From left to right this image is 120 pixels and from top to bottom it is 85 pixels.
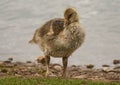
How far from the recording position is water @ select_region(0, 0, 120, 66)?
67.5 feet

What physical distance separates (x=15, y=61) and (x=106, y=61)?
2939 mm

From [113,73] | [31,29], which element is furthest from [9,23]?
[113,73]

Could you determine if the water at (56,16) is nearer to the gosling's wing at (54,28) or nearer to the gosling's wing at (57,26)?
the gosling's wing at (54,28)

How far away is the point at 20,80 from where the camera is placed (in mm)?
14766

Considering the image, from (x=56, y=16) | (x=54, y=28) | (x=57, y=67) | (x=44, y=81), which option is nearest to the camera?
(x=44, y=81)

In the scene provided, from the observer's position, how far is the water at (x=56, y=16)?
20.6 meters

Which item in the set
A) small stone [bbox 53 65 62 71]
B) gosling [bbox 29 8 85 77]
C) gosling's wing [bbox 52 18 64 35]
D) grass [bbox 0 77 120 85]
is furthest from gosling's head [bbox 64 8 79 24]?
small stone [bbox 53 65 62 71]

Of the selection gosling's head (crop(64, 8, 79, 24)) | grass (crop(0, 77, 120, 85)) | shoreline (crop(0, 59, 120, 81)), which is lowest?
grass (crop(0, 77, 120, 85))

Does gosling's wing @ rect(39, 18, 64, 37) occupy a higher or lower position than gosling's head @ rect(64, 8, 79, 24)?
lower

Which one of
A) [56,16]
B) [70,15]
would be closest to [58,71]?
A: [70,15]

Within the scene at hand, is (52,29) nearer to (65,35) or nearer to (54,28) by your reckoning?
(54,28)

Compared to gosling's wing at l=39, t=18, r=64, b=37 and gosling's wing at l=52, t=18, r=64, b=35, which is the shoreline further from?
gosling's wing at l=52, t=18, r=64, b=35

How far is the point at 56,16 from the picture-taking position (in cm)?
2472

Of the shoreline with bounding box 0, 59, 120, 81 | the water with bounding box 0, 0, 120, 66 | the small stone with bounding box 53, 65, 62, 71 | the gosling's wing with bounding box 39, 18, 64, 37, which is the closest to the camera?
the gosling's wing with bounding box 39, 18, 64, 37
